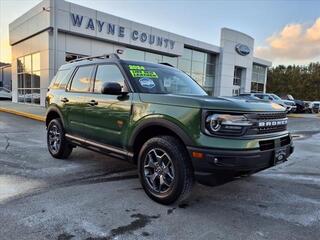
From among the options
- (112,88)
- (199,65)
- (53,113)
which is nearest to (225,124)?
(112,88)

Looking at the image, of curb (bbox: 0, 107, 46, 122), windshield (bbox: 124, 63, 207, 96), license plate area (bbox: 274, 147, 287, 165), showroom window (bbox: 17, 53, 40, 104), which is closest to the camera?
license plate area (bbox: 274, 147, 287, 165)

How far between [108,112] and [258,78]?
4024 centimetres

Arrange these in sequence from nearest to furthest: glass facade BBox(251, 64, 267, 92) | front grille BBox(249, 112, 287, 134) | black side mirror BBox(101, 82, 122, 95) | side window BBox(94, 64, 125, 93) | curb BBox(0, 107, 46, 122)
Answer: front grille BBox(249, 112, 287, 134) < black side mirror BBox(101, 82, 122, 95) < side window BBox(94, 64, 125, 93) < curb BBox(0, 107, 46, 122) < glass facade BBox(251, 64, 267, 92)

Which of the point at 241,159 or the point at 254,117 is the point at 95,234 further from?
the point at 254,117

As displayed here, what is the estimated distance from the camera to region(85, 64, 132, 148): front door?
4.35 m

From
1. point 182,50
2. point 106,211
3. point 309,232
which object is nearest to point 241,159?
point 309,232

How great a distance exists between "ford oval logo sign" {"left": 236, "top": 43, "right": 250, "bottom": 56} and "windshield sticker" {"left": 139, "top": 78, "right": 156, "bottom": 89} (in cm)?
3028

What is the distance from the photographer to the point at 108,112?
181 inches

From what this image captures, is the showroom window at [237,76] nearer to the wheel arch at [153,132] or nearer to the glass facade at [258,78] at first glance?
the glass facade at [258,78]

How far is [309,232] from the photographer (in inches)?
126

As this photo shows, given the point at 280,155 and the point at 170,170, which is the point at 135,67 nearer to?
the point at 170,170

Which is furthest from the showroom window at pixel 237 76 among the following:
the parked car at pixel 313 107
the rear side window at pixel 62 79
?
the rear side window at pixel 62 79

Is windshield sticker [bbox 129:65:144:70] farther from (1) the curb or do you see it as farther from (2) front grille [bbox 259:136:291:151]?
(1) the curb

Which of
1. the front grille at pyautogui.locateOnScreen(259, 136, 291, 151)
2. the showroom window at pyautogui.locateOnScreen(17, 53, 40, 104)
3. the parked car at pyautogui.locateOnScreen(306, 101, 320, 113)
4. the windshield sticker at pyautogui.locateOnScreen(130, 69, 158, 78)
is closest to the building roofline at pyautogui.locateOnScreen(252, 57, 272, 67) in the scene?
the parked car at pyautogui.locateOnScreen(306, 101, 320, 113)
